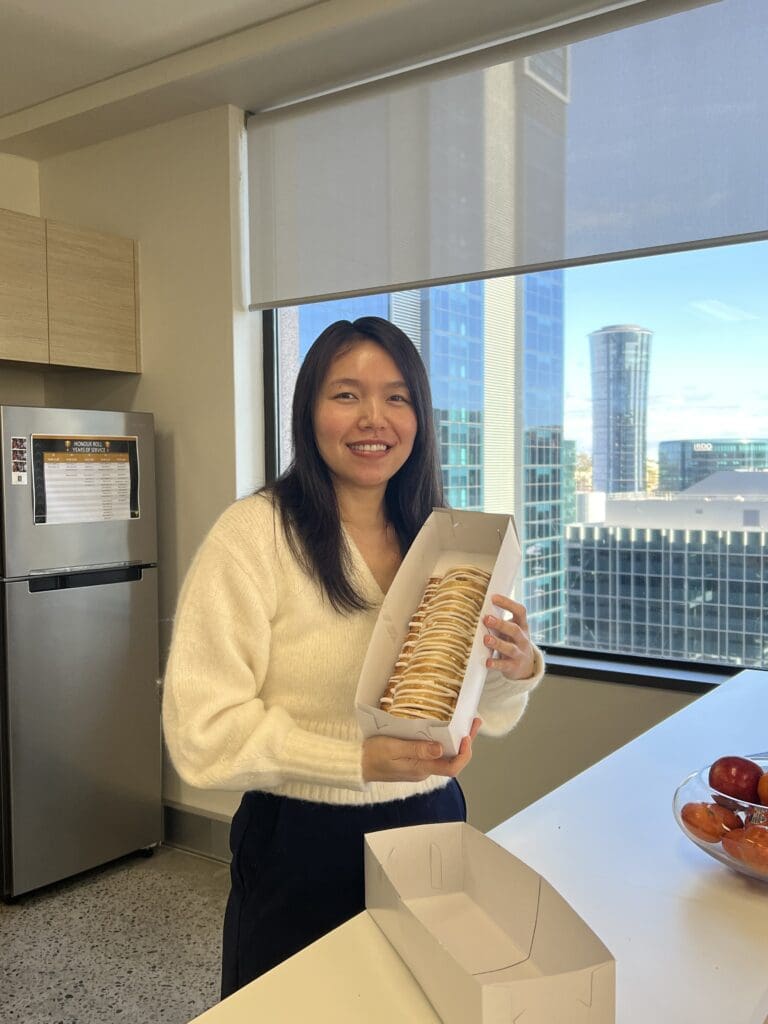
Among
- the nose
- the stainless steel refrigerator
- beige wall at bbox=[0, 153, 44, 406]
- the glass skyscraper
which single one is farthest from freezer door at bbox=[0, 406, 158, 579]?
the nose

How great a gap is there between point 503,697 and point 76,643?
1.99 metres

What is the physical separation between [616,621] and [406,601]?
61.6 inches

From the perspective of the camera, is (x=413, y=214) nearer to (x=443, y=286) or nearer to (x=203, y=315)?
(x=443, y=286)

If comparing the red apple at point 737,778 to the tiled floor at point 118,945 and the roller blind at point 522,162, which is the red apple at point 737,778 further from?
the tiled floor at point 118,945

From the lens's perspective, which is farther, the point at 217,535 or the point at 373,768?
the point at 217,535

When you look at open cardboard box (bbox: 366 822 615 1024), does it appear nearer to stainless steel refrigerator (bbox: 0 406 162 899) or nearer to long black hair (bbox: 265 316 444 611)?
long black hair (bbox: 265 316 444 611)

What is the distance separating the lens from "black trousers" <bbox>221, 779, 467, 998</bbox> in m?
1.25

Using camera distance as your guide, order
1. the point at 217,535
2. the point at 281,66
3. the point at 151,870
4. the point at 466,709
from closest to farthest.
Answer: the point at 466,709
the point at 217,535
the point at 281,66
the point at 151,870

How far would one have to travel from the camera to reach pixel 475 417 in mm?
2793

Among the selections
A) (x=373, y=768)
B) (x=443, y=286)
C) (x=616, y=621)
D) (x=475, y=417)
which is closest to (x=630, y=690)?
(x=616, y=621)

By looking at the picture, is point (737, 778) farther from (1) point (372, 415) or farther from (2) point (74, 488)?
(2) point (74, 488)

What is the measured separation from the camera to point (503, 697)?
138 cm

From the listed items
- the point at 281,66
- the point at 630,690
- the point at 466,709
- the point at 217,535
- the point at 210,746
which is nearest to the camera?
the point at 466,709

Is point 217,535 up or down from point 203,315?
down
